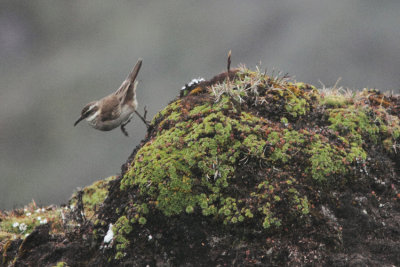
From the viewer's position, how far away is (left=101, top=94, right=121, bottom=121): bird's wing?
847 cm

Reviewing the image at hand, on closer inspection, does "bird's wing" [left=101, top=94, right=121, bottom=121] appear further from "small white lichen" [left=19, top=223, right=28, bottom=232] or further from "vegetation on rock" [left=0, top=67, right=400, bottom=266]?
"small white lichen" [left=19, top=223, right=28, bottom=232]

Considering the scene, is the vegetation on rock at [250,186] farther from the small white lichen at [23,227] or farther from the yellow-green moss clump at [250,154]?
the small white lichen at [23,227]

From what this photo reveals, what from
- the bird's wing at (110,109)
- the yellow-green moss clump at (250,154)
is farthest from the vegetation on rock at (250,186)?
the bird's wing at (110,109)

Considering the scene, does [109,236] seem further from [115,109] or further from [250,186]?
[115,109]

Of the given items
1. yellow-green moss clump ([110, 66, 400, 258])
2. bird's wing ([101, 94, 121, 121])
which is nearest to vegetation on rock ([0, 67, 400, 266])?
yellow-green moss clump ([110, 66, 400, 258])

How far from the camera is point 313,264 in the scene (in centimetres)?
449

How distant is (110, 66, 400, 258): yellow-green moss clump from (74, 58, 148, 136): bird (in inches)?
82.2

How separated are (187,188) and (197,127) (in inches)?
47.1

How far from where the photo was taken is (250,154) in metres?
5.45

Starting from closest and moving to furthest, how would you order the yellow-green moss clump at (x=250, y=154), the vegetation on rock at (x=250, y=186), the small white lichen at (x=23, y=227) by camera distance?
the vegetation on rock at (x=250, y=186)
the yellow-green moss clump at (x=250, y=154)
the small white lichen at (x=23, y=227)

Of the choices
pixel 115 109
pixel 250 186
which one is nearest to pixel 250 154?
pixel 250 186

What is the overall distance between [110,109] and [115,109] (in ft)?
0.41

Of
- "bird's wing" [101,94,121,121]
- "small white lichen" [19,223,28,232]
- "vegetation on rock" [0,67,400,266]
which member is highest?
"bird's wing" [101,94,121,121]

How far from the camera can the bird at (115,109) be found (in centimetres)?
852
